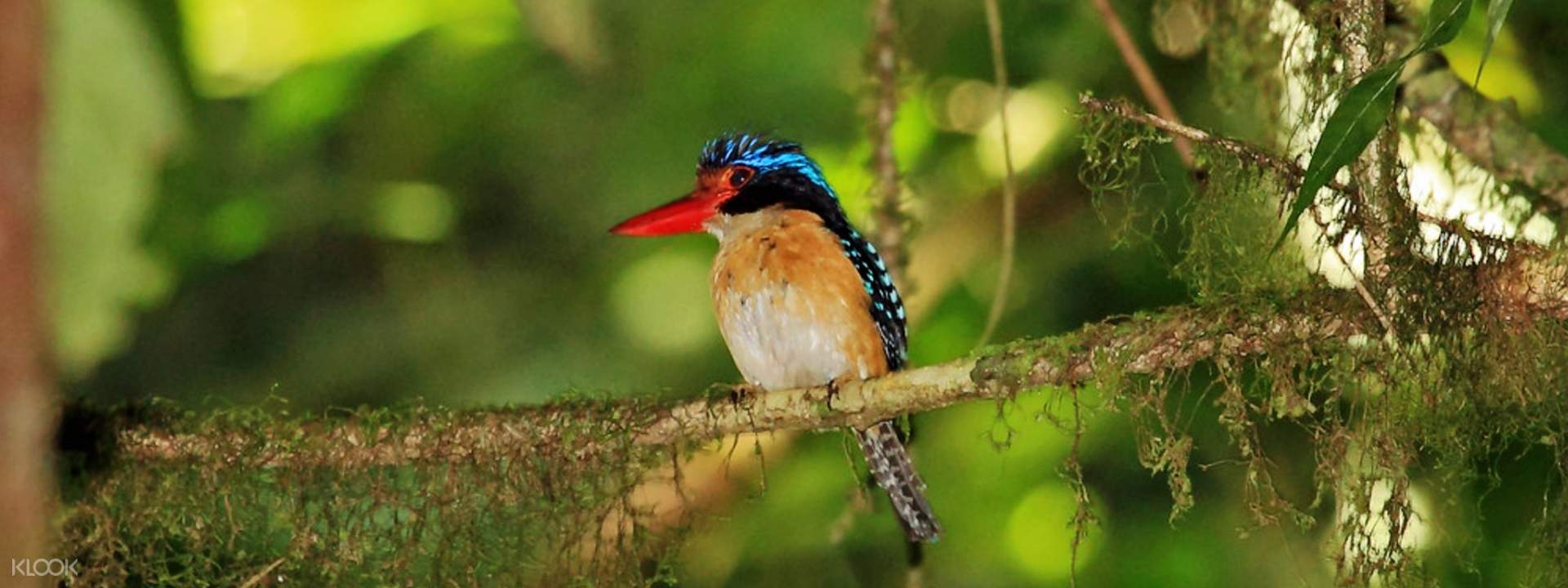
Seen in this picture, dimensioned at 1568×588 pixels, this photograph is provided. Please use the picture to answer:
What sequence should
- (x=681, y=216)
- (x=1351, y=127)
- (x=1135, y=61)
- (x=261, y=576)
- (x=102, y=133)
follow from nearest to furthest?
(x=1351, y=127), (x=102, y=133), (x=261, y=576), (x=1135, y=61), (x=681, y=216)

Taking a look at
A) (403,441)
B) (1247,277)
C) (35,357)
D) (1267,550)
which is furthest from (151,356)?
(35,357)

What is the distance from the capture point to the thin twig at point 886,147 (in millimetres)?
3697

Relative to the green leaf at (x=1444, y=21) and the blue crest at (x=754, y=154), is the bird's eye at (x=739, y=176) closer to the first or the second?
the blue crest at (x=754, y=154)

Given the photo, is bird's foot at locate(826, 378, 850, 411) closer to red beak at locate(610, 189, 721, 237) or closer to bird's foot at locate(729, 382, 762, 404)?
bird's foot at locate(729, 382, 762, 404)

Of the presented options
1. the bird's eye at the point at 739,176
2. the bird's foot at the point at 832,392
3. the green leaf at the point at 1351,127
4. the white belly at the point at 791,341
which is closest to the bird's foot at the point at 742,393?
the bird's foot at the point at 832,392

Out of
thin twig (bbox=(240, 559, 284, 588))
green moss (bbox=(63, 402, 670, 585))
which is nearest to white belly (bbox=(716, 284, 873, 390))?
green moss (bbox=(63, 402, 670, 585))

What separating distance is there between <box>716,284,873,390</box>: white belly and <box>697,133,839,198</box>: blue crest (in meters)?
0.44

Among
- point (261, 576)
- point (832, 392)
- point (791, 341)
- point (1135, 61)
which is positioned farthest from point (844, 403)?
point (1135, 61)

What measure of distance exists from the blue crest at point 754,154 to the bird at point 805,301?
7 centimetres

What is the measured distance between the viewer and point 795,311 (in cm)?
361

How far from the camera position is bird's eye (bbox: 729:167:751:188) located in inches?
155

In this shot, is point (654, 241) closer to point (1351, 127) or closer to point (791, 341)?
point (791, 341)

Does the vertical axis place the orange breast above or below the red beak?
below

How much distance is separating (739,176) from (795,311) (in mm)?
484
